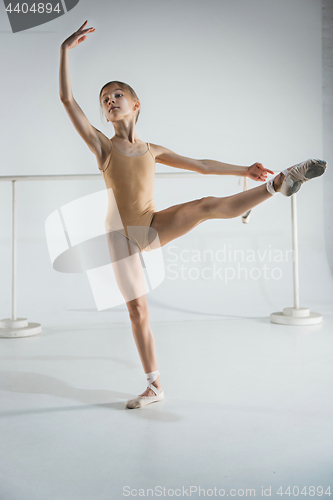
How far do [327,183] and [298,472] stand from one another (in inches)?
138

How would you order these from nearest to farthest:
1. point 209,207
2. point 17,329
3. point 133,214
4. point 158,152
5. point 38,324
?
point 209,207
point 133,214
point 158,152
point 17,329
point 38,324

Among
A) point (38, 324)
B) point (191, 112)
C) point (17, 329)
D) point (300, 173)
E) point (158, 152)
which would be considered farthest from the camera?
point (191, 112)

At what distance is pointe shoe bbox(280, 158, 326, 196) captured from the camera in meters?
1.39

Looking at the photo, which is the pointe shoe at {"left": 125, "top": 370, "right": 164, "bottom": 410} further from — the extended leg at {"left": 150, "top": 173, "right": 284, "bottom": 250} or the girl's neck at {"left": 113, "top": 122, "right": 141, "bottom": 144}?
the girl's neck at {"left": 113, "top": 122, "right": 141, "bottom": 144}

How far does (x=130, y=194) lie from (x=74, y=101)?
0.34 metres

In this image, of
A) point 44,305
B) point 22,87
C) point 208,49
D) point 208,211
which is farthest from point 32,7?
point 208,211

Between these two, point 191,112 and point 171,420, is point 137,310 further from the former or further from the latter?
point 191,112

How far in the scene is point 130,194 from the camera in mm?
1603

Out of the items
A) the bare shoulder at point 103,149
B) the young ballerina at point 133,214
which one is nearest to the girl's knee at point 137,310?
A: the young ballerina at point 133,214

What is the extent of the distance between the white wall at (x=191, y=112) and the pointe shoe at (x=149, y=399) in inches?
76.8

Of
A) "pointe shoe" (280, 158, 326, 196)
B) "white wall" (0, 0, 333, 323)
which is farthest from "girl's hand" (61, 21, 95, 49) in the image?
"white wall" (0, 0, 333, 323)

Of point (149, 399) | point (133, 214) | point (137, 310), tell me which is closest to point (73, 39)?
point (133, 214)

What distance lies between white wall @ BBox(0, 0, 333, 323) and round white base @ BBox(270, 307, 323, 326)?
25.6 inches

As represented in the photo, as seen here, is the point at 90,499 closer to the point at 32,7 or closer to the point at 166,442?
the point at 166,442
